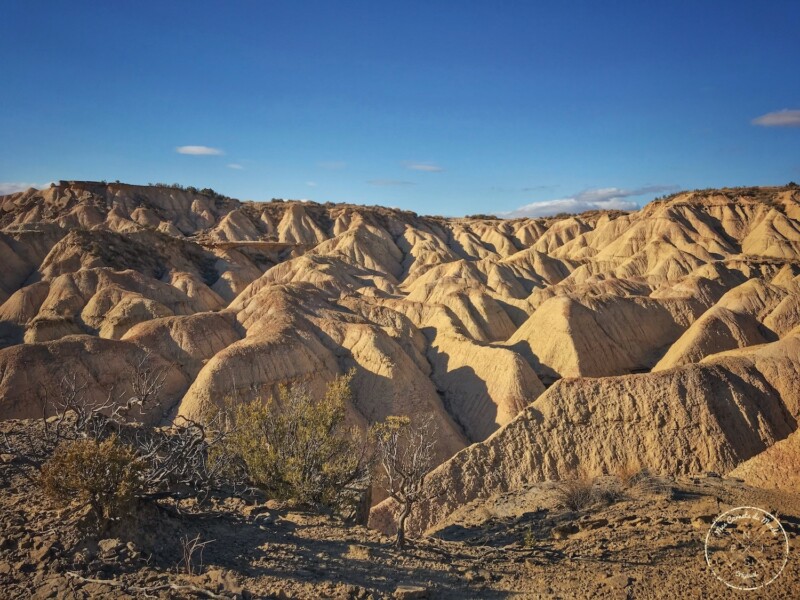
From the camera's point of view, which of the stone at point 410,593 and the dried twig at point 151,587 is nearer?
the dried twig at point 151,587

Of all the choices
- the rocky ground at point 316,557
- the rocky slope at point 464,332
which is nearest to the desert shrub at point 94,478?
the rocky ground at point 316,557

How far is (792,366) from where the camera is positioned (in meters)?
19.0

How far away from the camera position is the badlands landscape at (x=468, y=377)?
7500mm

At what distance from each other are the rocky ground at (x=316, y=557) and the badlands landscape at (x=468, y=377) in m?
0.04

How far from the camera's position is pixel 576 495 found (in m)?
12.5

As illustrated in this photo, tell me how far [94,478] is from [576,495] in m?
9.96

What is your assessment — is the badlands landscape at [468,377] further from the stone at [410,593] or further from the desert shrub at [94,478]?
the desert shrub at [94,478]

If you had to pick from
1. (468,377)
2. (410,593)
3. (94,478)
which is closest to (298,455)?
(94,478)

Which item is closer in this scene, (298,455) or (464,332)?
(298,455)

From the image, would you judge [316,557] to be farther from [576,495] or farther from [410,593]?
[576,495]

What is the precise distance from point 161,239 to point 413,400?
40.1 metres

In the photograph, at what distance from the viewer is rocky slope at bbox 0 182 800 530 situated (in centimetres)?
1756

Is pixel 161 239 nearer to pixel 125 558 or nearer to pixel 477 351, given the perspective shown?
pixel 477 351

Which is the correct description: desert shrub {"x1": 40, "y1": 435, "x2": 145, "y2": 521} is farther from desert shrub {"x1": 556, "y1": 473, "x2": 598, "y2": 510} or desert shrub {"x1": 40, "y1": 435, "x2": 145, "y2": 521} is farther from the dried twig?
desert shrub {"x1": 556, "y1": 473, "x2": 598, "y2": 510}
